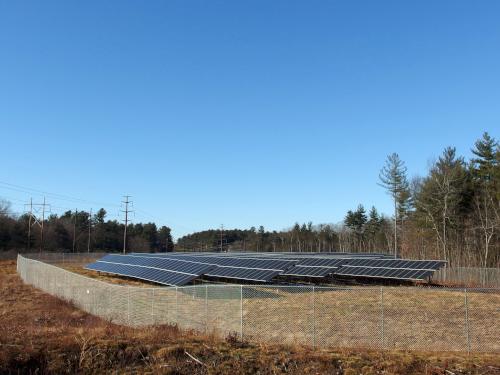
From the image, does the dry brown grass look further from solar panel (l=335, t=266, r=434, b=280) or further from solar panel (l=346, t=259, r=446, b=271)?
solar panel (l=346, t=259, r=446, b=271)

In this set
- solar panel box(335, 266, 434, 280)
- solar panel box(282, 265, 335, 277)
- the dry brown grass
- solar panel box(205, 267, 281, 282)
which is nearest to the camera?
the dry brown grass

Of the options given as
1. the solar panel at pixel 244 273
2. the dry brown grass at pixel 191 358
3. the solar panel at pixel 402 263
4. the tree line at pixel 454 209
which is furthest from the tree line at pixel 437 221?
the dry brown grass at pixel 191 358

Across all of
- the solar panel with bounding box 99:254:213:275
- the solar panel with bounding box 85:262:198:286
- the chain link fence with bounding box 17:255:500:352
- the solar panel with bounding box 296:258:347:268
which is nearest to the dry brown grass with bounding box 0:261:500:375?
the chain link fence with bounding box 17:255:500:352

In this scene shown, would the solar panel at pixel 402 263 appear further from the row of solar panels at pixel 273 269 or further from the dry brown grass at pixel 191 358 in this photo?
the dry brown grass at pixel 191 358

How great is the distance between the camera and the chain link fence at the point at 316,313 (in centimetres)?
1545

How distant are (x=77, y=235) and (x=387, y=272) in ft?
341

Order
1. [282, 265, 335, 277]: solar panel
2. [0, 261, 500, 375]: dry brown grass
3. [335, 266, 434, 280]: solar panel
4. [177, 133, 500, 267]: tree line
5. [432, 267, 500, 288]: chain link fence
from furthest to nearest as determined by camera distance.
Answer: [177, 133, 500, 267]: tree line → [432, 267, 500, 288]: chain link fence → [282, 265, 335, 277]: solar panel → [335, 266, 434, 280]: solar panel → [0, 261, 500, 375]: dry brown grass

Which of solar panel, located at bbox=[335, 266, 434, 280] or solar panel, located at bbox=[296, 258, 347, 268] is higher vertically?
solar panel, located at bbox=[296, 258, 347, 268]

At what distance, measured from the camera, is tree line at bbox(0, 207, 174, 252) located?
98181mm

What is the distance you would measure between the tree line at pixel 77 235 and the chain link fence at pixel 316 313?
226 feet

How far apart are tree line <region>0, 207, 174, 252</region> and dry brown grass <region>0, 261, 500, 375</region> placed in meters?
79.0

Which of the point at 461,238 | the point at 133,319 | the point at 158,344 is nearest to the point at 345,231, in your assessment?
the point at 461,238

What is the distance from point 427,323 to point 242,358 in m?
11.4

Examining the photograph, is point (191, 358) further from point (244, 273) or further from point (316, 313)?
point (244, 273)
